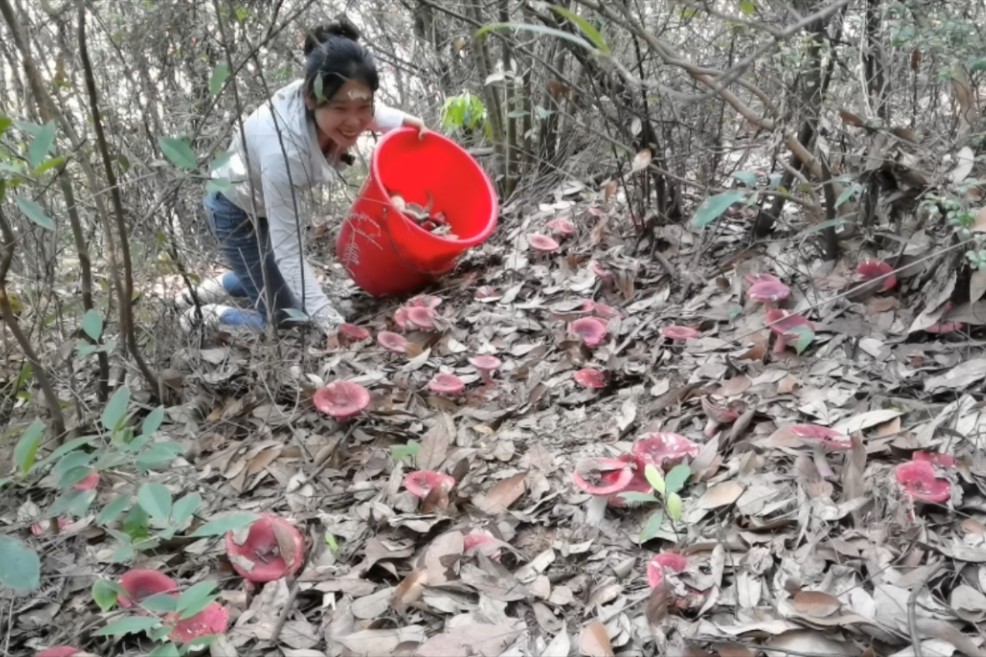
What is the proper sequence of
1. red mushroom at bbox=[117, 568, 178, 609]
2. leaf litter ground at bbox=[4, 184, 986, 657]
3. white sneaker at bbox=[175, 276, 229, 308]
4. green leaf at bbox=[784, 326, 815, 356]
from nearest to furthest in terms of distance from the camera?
leaf litter ground at bbox=[4, 184, 986, 657] < red mushroom at bbox=[117, 568, 178, 609] < green leaf at bbox=[784, 326, 815, 356] < white sneaker at bbox=[175, 276, 229, 308]

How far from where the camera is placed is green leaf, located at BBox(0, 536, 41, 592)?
1211mm

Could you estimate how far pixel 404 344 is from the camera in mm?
2588

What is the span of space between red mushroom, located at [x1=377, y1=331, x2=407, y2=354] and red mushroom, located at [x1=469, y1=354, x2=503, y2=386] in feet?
0.79

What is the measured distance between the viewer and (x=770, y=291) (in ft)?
7.40

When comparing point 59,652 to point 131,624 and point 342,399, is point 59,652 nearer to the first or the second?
point 131,624

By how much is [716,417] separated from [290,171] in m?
1.46

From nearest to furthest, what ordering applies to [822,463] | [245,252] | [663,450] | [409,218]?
[822,463] → [663,450] → [245,252] → [409,218]

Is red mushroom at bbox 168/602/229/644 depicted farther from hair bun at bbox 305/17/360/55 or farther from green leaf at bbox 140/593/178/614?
hair bun at bbox 305/17/360/55

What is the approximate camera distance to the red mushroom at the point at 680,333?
2299 millimetres

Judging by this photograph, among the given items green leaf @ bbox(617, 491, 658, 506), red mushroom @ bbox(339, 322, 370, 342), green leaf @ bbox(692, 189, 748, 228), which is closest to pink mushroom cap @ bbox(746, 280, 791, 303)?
green leaf @ bbox(692, 189, 748, 228)

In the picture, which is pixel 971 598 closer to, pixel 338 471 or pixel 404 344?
pixel 338 471

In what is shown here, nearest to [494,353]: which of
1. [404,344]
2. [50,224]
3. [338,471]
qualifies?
[404,344]

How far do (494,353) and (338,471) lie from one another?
0.73 m

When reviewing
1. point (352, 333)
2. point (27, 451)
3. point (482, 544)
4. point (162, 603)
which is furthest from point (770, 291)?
point (27, 451)
